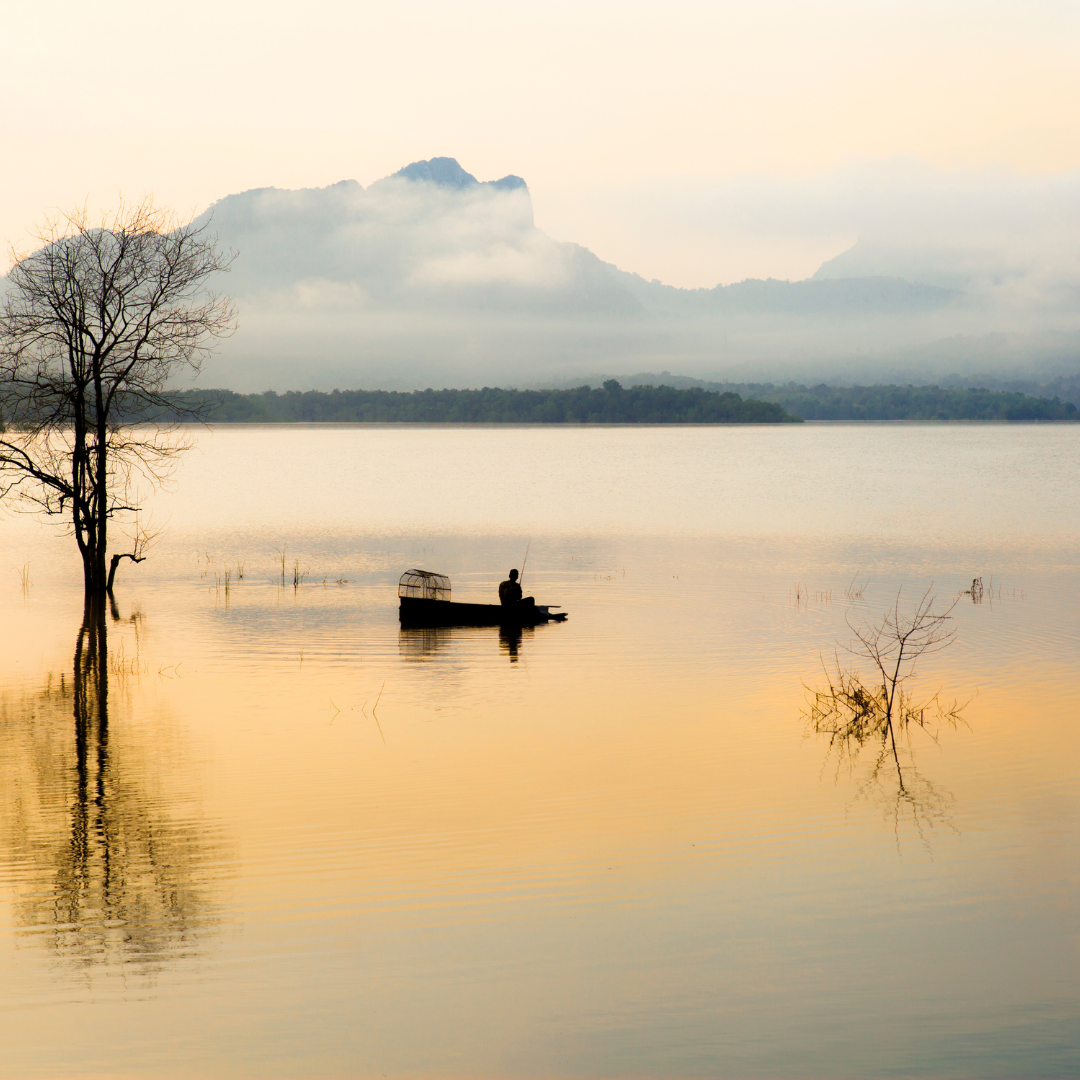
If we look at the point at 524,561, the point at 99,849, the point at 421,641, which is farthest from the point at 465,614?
the point at 524,561

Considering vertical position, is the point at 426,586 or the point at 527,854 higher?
the point at 426,586

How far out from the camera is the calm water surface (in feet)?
27.9

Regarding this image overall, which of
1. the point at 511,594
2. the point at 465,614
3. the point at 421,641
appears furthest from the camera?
the point at 465,614

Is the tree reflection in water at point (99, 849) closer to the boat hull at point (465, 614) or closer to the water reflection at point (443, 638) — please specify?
the water reflection at point (443, 638)

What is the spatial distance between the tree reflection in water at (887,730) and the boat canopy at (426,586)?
11181 millimetres

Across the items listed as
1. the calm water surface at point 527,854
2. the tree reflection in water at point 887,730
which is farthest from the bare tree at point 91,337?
the tree reflection in water at point 887,730

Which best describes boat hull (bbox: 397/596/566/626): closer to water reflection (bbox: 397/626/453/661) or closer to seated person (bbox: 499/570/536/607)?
seated person (bbox: 499/570/536/607)

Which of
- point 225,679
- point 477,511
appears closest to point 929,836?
point 225,679

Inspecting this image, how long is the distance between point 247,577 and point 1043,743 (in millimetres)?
30440

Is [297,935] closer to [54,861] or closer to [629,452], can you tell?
[54,861]

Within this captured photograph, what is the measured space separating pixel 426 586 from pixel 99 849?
60.3 feet

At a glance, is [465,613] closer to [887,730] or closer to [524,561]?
[887,730]

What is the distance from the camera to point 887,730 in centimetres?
1811

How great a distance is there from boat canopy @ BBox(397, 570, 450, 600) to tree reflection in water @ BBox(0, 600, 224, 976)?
1201 centimetres
